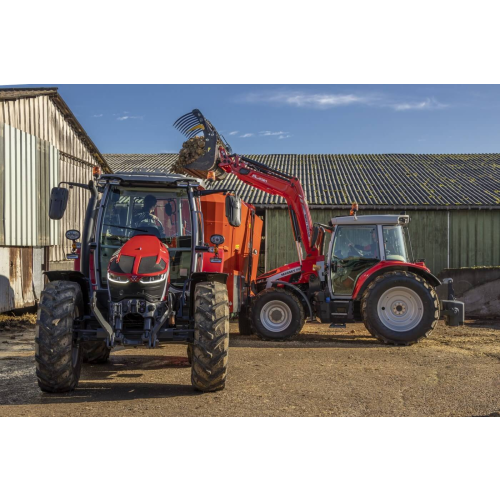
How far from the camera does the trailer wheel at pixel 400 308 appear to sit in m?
10.1

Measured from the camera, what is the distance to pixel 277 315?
10945 millimetres

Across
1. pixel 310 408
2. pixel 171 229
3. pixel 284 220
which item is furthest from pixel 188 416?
pixel 284 220

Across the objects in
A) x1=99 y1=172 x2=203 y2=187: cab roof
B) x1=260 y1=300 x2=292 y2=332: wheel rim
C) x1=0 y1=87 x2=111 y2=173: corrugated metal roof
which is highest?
x1=0 y1=87 x2=111 y2=173: corrugated metal roof

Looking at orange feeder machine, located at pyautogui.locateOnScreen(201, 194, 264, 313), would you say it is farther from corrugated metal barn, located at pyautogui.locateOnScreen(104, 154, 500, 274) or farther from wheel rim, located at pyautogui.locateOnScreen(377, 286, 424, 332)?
corrugated metal barn, located at pyautogui.locateOnScreen(104, 154, 500, 274)

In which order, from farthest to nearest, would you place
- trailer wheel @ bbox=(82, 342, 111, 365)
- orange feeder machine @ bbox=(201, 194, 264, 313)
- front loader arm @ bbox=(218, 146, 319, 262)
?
front loader arm @ bbox=(218, 146, 319, 262), orange feeder machine @ bbox=(201, 194, 264, 313), trailer wheel @ bbox=(82, 342, 111, 365)

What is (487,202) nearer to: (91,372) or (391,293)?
(391,293)

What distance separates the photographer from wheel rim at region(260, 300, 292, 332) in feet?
35.7

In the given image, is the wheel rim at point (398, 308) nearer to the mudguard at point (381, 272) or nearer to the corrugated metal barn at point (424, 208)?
the mudguard at point (381, 272)

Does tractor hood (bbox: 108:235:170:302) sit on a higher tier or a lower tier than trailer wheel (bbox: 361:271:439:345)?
higher

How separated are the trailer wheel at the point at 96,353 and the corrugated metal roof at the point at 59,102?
678cm

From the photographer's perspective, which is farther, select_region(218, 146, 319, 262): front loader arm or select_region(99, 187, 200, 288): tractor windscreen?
select_region(218, 146, 319, 262): front loader arm

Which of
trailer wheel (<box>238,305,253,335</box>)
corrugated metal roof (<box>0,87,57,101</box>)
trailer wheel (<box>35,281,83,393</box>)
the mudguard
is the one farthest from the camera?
corrugated metal roof (<box>0,87,57,101</box>)

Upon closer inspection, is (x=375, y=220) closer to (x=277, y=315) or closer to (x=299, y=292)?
(x=299, y=292)

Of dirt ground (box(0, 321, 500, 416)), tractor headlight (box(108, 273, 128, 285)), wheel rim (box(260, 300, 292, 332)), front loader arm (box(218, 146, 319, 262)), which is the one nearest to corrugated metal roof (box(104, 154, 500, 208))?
front loader arm (box(218, 146, 319, 262))
